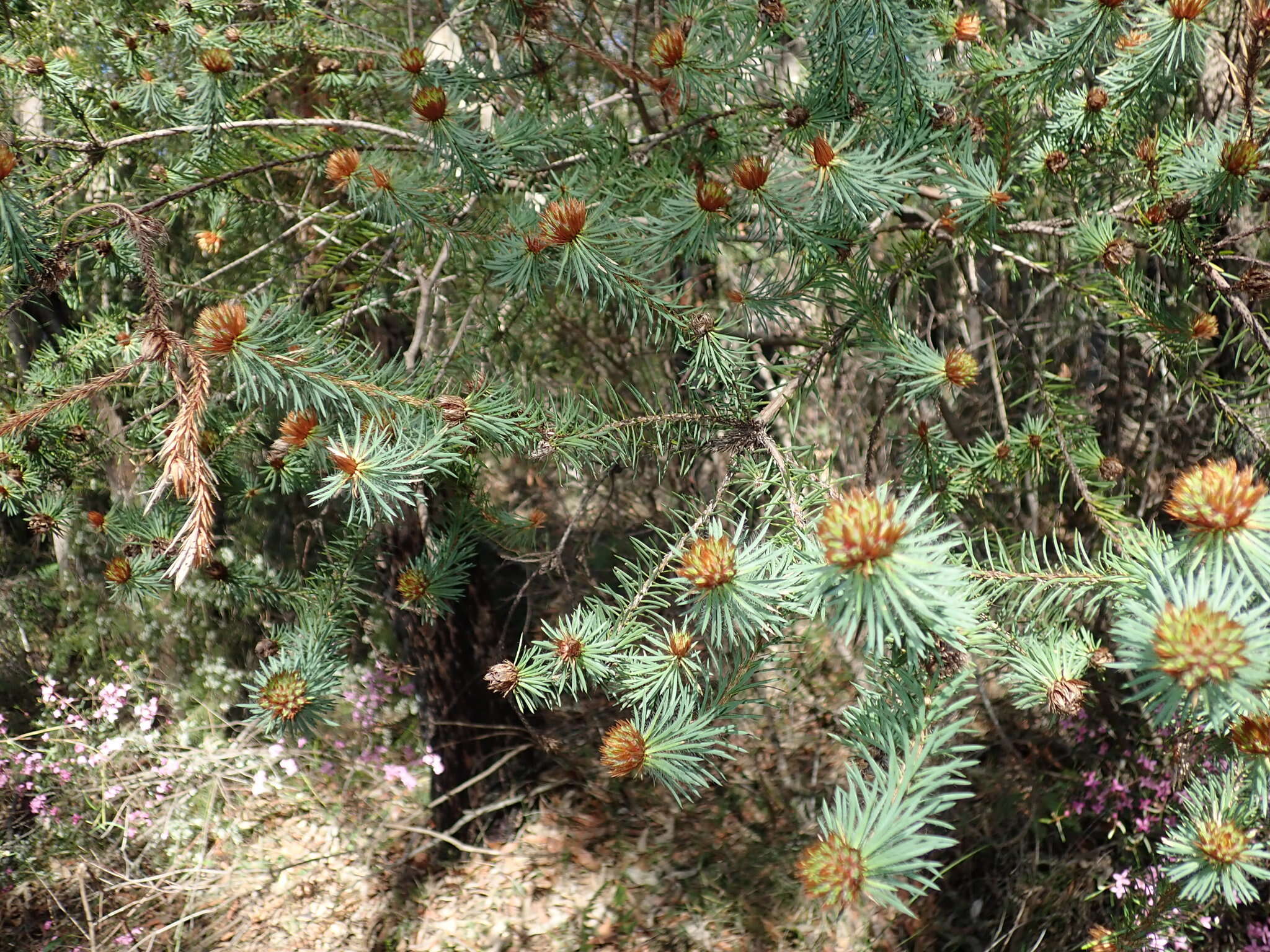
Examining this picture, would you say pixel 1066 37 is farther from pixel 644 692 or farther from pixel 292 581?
pixel 292 581

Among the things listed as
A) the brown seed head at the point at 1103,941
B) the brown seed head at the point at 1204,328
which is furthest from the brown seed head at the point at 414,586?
the brown seed head at the point at 1103,941

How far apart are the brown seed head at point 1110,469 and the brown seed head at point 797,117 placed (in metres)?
0.72

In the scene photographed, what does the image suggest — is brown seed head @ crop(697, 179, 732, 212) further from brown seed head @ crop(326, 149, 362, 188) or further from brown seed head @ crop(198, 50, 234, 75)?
brown seed head @ crop(198, 50, 234, 75)

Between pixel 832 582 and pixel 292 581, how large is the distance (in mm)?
1180

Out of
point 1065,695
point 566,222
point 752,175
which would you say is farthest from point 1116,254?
point 566,222

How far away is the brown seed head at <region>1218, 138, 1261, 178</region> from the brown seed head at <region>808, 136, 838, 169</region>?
47 cm

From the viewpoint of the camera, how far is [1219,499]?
0.63m

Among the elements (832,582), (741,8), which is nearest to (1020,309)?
(741,8)

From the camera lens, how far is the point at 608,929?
2318 millimetres

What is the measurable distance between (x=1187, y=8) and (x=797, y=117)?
1.41 feet

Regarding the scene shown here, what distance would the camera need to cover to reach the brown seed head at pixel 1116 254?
111 cm

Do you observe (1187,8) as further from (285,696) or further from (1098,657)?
(285,696)

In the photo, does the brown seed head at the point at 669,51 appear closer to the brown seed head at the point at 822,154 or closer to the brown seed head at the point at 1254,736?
the brown seed head at the point at 822,154

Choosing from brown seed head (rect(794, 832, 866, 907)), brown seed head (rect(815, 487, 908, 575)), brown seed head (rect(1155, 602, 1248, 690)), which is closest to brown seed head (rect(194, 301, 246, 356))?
brown seed head (rect(815, 487, 908, 575))
